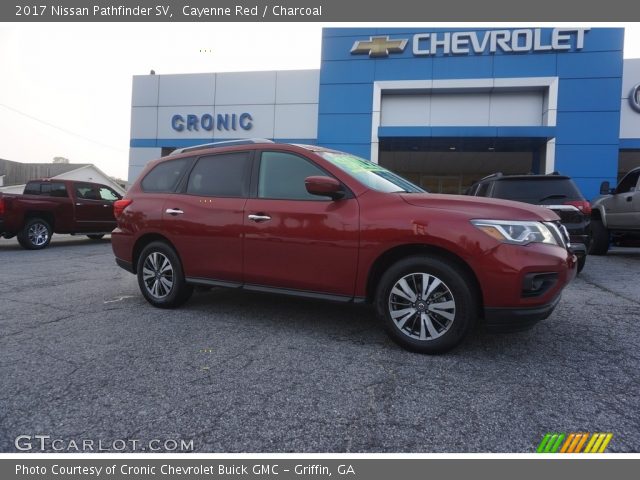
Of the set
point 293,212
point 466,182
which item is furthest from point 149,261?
point 466,182

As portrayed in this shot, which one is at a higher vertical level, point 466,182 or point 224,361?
point 466,182

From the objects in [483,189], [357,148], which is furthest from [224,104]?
[483,189]

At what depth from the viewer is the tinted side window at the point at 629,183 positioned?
28.5 ft

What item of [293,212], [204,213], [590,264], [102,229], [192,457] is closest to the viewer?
[192,457]

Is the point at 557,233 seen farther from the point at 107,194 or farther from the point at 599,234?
the point at 107,194

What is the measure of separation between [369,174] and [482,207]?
108 cm

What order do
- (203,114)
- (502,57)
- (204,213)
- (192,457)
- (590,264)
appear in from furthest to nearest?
(203,114)
(502,57)
(590,264)
(204,213)
(192,457)

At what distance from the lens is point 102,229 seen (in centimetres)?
1214

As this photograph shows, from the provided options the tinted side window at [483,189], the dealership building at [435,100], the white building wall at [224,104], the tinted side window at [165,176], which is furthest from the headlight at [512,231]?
the white building wall at [224,104]

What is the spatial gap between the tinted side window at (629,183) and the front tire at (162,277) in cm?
904

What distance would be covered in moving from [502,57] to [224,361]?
1581 centimetres

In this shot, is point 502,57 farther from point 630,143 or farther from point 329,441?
point 329,441

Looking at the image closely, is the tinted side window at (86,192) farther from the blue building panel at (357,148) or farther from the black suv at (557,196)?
the black suv at (557,196)

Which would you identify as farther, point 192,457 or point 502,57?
point 502,57
